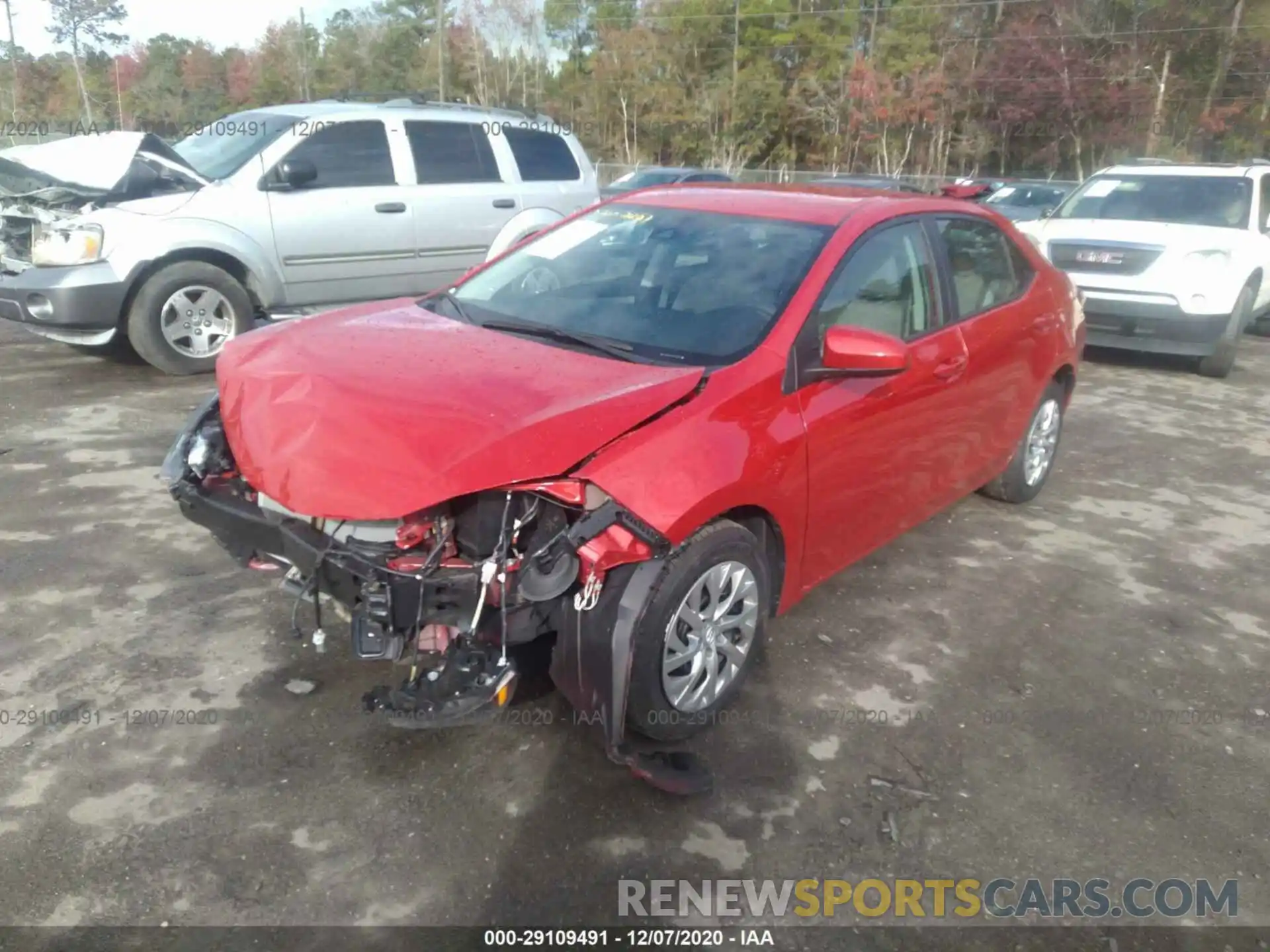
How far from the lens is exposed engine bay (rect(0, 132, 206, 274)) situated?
23.6 ft

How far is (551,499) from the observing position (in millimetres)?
2746

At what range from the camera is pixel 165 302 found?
698 centimetres

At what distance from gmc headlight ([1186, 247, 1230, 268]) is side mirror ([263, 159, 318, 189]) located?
761 centimetres

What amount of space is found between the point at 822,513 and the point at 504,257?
194cm

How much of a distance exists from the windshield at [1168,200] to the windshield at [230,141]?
7692 mm

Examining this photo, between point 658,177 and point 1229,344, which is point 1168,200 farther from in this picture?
point 658,177

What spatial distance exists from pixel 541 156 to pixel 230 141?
2.67 meters

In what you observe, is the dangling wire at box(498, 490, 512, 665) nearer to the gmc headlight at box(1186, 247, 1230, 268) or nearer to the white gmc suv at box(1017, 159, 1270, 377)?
the white gmc suv at box(1017, 159, 1270, 377)

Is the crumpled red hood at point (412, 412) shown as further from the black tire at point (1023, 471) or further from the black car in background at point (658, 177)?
the black car in background at point (658, 177)

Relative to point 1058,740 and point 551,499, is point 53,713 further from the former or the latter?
point 1058,740

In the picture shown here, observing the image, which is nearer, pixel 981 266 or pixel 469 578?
pixel 469 578

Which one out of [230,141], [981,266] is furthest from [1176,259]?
[230,141]

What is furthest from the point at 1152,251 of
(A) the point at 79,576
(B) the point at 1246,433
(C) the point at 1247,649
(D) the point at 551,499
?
(A) the point at 79,576

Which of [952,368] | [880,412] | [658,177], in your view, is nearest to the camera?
[880,412]
